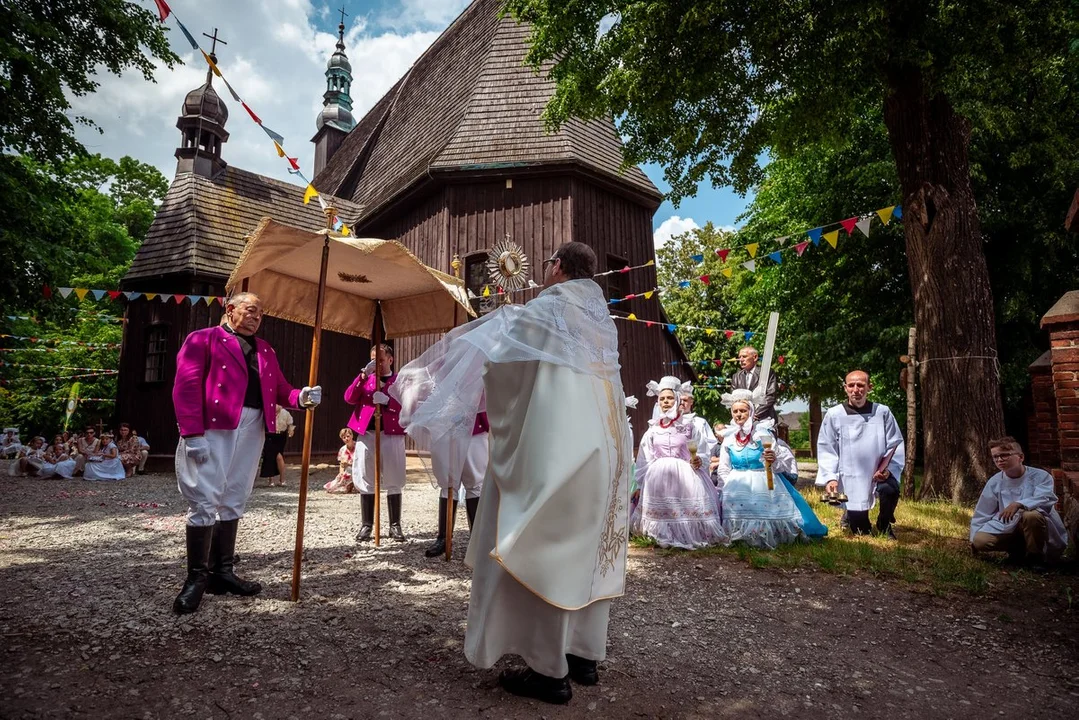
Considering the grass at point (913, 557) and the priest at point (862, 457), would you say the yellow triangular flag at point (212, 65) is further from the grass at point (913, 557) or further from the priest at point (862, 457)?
the priest at point (862, 457)

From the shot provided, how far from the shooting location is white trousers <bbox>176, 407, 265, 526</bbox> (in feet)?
12.9

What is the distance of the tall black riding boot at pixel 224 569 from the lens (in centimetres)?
421

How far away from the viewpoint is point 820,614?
4.06 m

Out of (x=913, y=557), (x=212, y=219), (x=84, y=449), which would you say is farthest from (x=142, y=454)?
(x=913, y=557)

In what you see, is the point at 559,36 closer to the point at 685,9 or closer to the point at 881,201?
the point at 685,9

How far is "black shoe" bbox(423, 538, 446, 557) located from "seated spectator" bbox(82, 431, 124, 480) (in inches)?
420

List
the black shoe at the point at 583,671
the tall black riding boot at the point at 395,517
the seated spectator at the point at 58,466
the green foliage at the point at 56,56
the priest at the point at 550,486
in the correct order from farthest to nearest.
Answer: the seated spectator at the point at 58,466, the green foliage at the point at 56,56, the tall black riding boot at the point at 395,517, the black shoe at the point at 583,671, the priest at the point at 550,486

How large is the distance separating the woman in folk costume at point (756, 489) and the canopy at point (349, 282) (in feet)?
10.4

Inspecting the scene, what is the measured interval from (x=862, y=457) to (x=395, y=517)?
4977 millimetres

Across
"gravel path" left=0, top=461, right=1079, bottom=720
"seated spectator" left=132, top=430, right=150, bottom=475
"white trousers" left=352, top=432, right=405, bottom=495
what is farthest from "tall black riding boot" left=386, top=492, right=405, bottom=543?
"seated spectator" left=132, top=430, right=150, bottom=475

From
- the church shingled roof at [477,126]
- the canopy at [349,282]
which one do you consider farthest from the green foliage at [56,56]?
the canopy at [349,282]

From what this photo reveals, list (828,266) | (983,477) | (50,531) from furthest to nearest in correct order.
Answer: (828,266), (983,477), (50,531)

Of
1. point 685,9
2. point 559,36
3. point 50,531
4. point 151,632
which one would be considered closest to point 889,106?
point 685,9

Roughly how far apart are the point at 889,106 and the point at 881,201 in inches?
239
